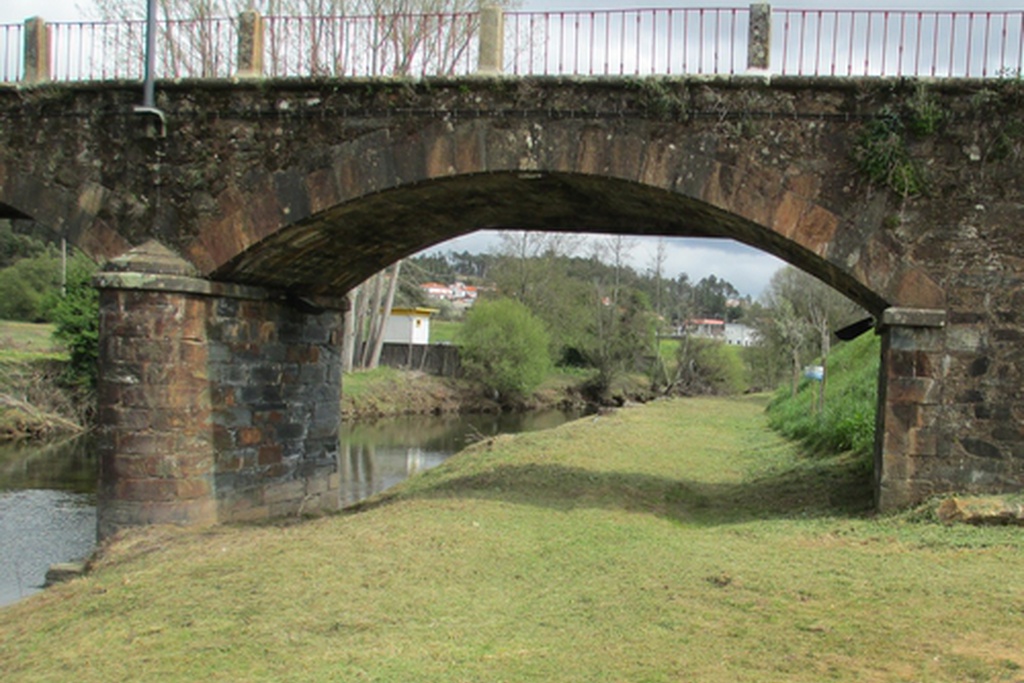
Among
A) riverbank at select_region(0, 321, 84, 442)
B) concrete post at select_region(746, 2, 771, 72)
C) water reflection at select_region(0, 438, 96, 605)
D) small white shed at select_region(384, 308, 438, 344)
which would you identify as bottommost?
water reflection at select_region(0, 438, 96, 605)

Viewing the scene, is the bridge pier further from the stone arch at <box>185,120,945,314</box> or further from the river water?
the river water

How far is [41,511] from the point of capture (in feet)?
41.8

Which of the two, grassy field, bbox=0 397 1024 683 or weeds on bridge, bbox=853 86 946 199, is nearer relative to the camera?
grassy field, bbox=0 397 1024 683

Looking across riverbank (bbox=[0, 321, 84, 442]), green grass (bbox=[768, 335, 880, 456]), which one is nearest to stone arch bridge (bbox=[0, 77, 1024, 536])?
green grass (bbox=[768, 335, 880, 456])

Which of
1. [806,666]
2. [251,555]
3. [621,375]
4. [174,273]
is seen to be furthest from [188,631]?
[621,375]

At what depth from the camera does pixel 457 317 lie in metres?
57.0

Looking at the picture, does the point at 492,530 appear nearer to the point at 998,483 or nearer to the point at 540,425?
the point at 998,483

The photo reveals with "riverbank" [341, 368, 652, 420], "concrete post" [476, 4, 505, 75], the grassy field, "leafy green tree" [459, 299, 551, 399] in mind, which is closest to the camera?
the grassy field

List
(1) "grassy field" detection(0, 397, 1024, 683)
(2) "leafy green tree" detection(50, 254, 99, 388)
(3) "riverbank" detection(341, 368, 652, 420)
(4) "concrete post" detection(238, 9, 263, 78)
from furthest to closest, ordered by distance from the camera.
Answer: (3) "riverbank" detection(341, 368, 652, 420)
(2) "leafy green tree" detection(50, 254, 99, 388)
(4) "concrete post" detection(238, 9, 263, 78)
(1) "grassy field" detection(0, 397, 1024, 683)

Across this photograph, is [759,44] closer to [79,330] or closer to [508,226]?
[508,226]

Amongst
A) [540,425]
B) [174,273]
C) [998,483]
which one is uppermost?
[174,273]

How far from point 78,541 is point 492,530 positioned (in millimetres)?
6003

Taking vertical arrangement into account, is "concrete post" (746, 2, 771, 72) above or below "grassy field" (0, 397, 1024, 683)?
above

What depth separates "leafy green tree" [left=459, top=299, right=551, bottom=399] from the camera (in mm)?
33875
